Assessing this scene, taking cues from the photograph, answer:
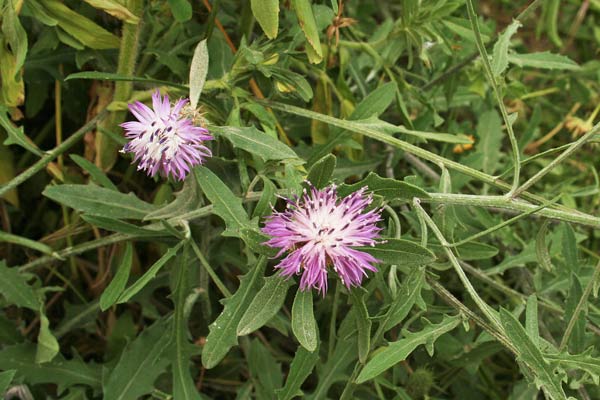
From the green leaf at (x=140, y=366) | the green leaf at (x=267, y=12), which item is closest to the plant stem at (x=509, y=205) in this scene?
the green leaf at (x=267, y=12)

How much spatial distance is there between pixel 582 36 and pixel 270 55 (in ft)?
6.04

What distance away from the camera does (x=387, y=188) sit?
143 cm

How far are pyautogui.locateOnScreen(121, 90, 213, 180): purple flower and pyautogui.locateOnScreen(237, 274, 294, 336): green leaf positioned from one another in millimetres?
267

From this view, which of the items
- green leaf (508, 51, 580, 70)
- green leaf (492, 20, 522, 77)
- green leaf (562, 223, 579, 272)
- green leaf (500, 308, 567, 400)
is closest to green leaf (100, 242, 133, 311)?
green leaf (500, 308, 567, 400)

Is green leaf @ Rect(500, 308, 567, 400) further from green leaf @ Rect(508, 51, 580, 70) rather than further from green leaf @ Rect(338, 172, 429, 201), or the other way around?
green leaf @ Rect(508, 51, 580, 70)

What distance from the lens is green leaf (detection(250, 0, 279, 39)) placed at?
4.71 feet

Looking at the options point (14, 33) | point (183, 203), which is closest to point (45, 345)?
point (183, 203)

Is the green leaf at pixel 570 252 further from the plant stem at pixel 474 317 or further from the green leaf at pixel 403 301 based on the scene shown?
the green leaf at pixel 403 301

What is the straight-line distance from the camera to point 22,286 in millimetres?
1771

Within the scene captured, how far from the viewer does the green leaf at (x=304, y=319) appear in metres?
1.36

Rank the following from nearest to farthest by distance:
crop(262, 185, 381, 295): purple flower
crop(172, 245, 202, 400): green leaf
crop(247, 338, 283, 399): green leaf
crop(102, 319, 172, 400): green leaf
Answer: crop(262, 185, 381, 295): purple flower → crop(172, 245, 202, 400): green leaf → crop(102, 319, 172, 400): green leaf → crop(247, 338, 283, 399): green leaf

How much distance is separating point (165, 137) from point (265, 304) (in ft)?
1.20

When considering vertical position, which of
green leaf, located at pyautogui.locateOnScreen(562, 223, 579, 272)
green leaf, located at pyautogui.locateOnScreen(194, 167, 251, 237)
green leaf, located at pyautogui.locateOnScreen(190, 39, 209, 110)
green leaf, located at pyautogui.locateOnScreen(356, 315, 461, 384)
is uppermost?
green leaf, located at pyautogui.locateOnScreen(190, 39, 209, 110)

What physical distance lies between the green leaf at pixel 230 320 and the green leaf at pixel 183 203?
228mm
